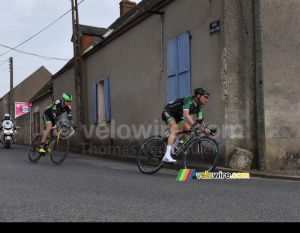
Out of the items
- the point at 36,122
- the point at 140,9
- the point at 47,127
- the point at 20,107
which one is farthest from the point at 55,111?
the point at 20,107

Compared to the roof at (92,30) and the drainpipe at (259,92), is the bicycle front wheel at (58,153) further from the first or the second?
the roof at (92,30)

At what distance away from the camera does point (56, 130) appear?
925cm

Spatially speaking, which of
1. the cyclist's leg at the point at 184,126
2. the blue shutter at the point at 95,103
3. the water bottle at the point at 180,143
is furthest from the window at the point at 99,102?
the water bottle at the point at 180,143

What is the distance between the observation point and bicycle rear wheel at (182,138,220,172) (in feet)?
21.8

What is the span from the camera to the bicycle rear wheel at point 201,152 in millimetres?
6646

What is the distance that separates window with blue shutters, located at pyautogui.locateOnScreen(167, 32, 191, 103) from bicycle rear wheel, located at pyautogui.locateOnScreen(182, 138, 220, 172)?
3.01m

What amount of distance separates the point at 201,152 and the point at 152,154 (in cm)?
99

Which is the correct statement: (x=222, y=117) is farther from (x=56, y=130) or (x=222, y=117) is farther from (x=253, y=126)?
(x=56, y=130)

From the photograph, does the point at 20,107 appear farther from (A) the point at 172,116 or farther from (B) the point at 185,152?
(B) the point at 185,152

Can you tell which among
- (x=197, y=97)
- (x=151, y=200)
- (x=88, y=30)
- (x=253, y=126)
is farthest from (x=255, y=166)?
(x=88, y=30)

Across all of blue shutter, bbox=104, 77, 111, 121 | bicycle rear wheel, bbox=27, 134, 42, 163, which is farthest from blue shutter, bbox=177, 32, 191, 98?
blue shutter, bbox=104, 77, 111, 121

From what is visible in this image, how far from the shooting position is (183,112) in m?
6.53

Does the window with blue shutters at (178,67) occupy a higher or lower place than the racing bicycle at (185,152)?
higher

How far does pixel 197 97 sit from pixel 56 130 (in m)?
4.31
